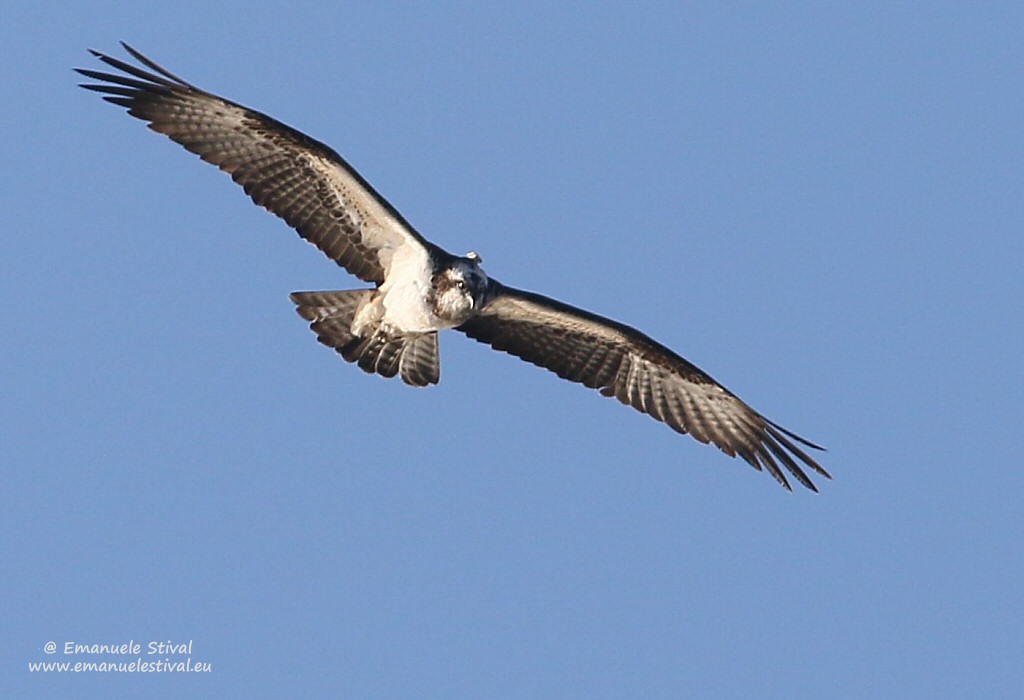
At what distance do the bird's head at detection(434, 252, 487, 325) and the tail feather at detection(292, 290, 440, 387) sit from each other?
→ 0.67 meters

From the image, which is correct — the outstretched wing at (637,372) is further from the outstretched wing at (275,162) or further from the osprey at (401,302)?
the outstretched wing at (275,162)

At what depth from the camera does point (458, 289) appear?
14.1m

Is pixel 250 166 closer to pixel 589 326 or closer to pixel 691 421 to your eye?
pixel 589 326

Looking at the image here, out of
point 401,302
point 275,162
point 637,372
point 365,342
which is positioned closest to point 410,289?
point 401,302

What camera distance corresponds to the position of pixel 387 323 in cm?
1463

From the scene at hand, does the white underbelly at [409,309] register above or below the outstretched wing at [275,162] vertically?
below

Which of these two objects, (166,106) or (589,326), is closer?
(166,106)

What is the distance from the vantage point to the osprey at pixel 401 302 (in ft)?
45.2

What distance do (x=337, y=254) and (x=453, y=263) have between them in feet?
3.30

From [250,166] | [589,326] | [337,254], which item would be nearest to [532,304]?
[589,326]

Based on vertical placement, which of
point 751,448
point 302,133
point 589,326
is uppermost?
point 302,133

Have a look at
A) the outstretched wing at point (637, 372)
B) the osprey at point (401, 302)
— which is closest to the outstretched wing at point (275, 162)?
the osprey at point (401, 302)

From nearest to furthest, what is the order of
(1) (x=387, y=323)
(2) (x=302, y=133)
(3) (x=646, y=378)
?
(2) (x=302, y=133), (1) (x=387, y=323), (3) (x=646, y=378)

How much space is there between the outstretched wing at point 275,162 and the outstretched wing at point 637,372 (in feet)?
4.87
